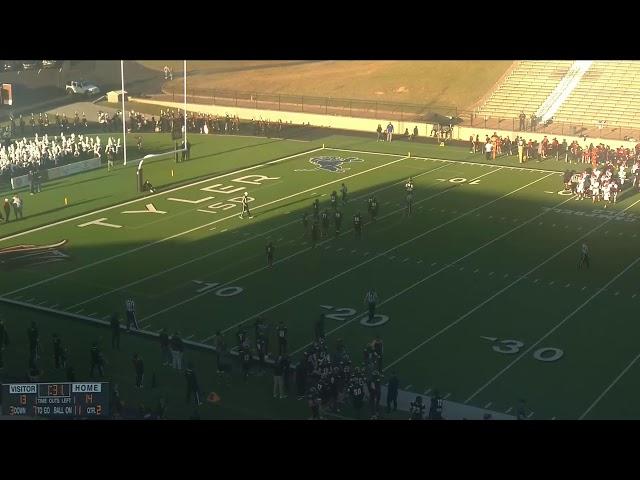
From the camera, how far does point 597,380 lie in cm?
2389

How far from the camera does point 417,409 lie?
22.0 m

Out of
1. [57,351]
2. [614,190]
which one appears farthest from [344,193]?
[57,351]

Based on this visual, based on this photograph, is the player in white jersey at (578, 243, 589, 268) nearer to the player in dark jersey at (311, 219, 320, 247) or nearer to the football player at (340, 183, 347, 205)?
the player in dark jersey at (311, 219, 320, 247)

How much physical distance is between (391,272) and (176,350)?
9.11 meters

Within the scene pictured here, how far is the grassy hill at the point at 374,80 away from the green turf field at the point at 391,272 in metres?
17.8

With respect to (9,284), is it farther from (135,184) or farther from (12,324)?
(135,184)

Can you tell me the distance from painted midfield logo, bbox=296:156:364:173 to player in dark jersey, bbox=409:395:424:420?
25.2 m

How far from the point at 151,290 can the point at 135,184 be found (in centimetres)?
1406

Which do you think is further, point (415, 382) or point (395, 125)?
point (395, 125)

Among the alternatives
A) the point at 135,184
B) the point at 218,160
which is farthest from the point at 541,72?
the point at 135,184

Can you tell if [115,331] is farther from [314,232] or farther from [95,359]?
[314,232]

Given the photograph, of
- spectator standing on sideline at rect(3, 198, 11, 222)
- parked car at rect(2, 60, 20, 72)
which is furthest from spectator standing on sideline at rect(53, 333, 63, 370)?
parked car at rect(2, 60, 20, 72)
